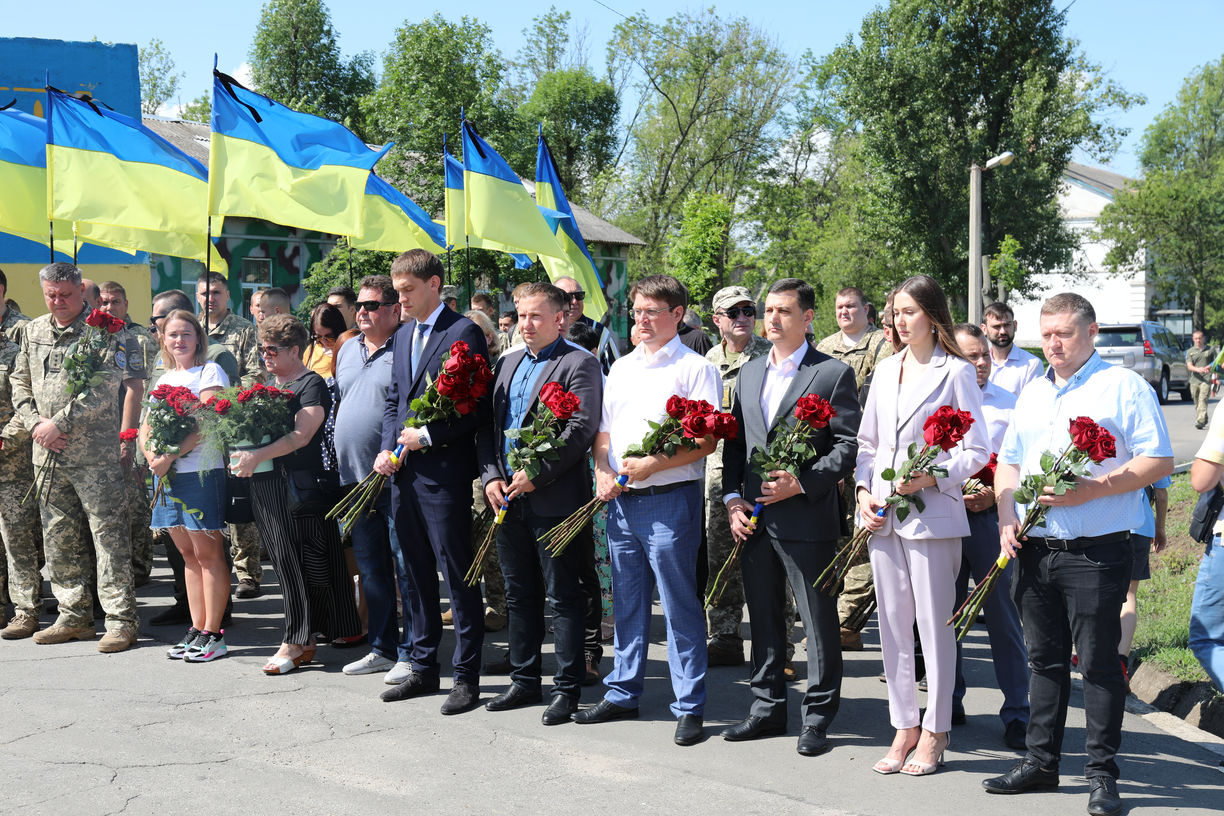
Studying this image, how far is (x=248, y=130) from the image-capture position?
8.34m

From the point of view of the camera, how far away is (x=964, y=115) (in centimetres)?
3606

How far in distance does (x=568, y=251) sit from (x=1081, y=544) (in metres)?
6.57

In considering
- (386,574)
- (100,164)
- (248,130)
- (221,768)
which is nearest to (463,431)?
(386,574)

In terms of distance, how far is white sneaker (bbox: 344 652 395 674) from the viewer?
6.71m

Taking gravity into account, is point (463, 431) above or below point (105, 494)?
above

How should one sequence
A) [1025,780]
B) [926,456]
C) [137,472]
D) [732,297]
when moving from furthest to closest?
[137,472] → [732,297] → [926,456] → [1025,780]

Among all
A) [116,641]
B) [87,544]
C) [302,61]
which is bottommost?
[116,641]

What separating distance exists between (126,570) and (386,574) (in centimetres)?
187

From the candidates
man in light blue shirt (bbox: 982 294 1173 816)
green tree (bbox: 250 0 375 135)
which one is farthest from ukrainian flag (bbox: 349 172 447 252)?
green tree (bbox: 250 0 375 135)

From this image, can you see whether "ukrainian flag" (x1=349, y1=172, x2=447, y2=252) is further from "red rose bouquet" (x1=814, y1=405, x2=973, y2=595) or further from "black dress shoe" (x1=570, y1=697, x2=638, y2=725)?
"red rose bouquet" (x1=814, y1=405, x2=973, y2=595)

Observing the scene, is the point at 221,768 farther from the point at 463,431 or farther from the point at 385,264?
the point at 385,264

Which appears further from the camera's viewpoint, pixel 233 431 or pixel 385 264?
pixel 385 264

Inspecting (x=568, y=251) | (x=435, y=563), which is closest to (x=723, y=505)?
(x=435, y=563)

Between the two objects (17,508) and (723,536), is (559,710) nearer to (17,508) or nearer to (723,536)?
(723,536)
